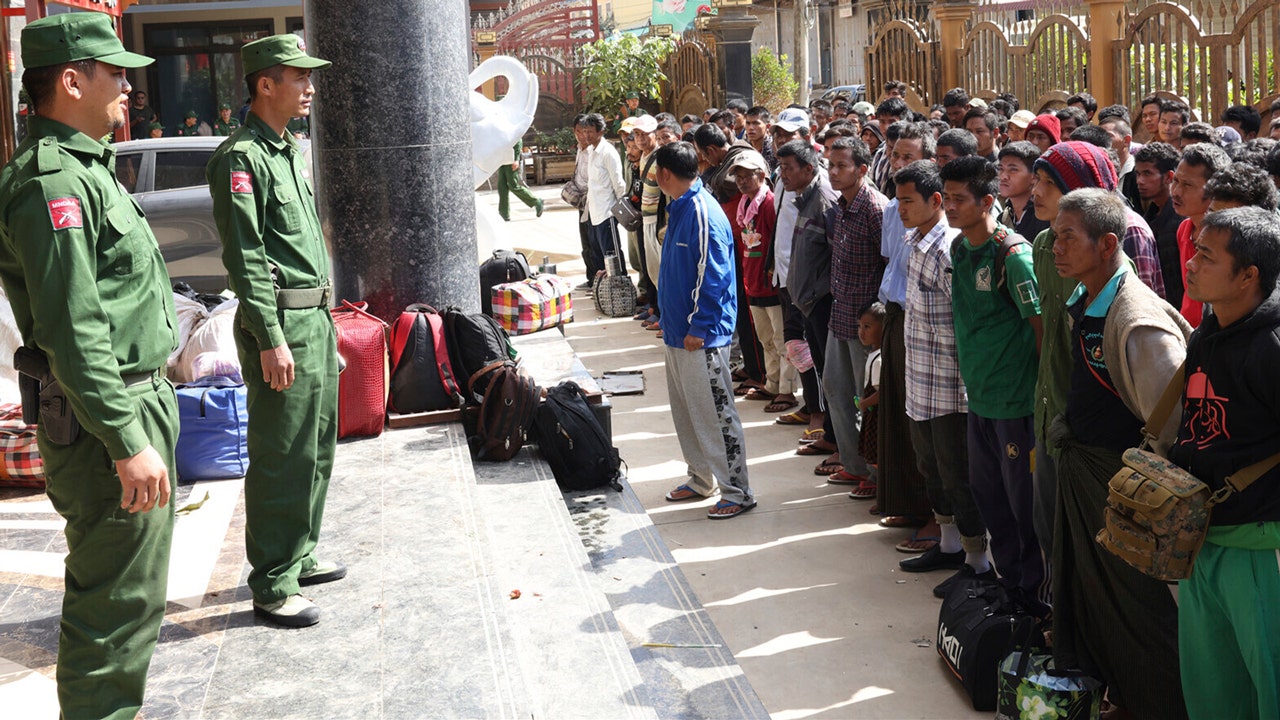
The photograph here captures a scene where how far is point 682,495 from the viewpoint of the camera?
21.9 ft

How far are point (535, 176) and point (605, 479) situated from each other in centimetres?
1915

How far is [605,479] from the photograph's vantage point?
650 cm

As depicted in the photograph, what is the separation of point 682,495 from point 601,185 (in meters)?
5.38

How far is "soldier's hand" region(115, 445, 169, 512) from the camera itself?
10.2 ft

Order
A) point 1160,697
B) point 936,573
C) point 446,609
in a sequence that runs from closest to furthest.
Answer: point 1160,697, point 446,609, point 936,573

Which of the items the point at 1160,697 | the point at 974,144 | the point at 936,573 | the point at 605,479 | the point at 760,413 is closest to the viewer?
the point at 1160,697

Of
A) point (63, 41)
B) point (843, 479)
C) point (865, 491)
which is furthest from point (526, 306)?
point (63, 41)

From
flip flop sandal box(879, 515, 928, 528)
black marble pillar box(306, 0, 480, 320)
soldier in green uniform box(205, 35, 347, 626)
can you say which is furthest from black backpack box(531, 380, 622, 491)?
soldier in green uniform box(205, 35, 347, 626)

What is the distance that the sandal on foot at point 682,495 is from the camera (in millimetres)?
6680

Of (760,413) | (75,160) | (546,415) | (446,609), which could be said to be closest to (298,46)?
(75,160)

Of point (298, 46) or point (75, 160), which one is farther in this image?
point (298, 46)

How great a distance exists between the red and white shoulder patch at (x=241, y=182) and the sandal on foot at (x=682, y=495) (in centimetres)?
324

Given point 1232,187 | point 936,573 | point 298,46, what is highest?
point 298,46

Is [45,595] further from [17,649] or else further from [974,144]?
Answer: [974,144]
